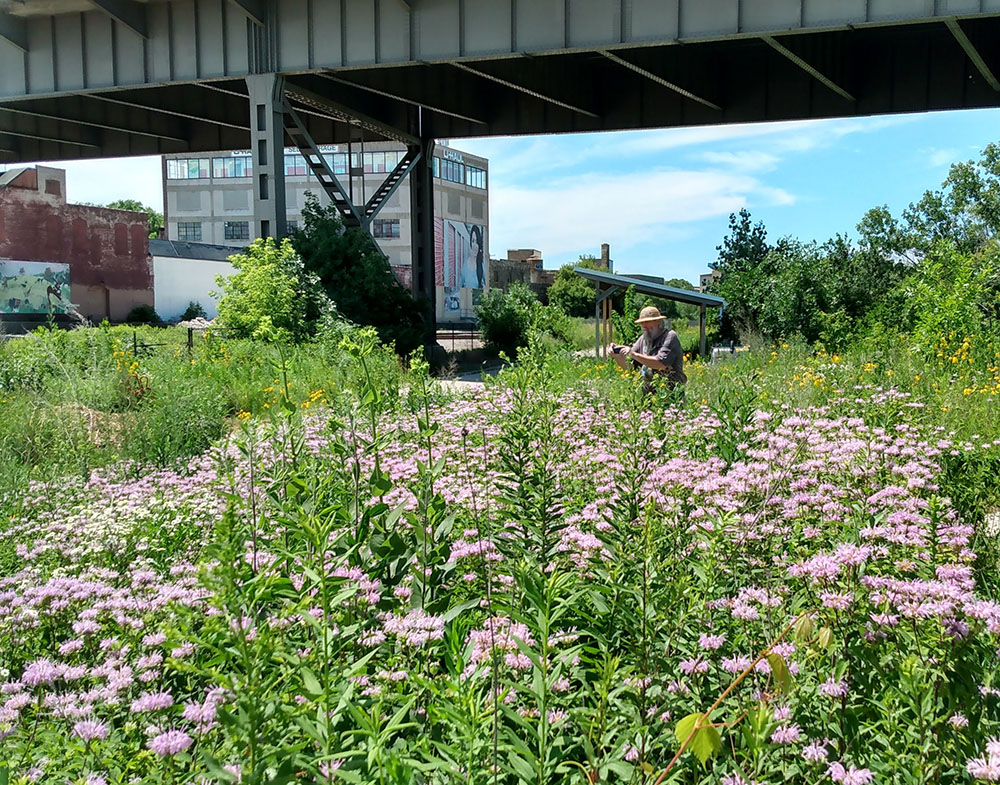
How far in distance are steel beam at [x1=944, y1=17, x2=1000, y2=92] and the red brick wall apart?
3644 cm

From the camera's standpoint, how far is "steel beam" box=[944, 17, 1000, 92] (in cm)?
1616

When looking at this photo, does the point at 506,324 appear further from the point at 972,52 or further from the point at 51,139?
the point at 972,52

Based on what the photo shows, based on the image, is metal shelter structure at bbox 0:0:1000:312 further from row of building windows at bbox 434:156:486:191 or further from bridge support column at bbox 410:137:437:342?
row of building windows at bbox 434:156:486:191

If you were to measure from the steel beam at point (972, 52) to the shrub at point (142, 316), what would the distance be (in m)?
38.1

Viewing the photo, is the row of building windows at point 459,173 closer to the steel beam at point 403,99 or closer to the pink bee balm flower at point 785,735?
the steel beam at point 403,99

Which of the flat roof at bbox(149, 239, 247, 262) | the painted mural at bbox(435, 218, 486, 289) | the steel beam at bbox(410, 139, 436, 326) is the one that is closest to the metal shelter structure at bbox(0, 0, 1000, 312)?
the steel beam at bbox(410, 139, 436, 326)

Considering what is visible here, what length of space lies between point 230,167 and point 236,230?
250 inches

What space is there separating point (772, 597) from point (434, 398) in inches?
246

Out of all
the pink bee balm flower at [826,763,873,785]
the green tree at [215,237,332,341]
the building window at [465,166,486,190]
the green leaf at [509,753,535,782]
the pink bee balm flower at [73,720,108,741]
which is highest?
the building window at [465,166,486,190]

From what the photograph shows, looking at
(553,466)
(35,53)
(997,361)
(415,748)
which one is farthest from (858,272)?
(415,748)

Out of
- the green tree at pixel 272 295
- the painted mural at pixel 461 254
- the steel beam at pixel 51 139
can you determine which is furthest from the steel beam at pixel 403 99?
the painted mural at pixel 461 254

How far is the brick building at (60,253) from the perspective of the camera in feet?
135

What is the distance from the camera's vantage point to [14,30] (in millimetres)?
22797

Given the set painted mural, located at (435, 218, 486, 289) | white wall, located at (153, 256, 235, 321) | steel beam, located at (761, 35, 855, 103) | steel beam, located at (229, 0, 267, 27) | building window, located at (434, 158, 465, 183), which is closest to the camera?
steel beam, located at (761, 35, 855, 103)
